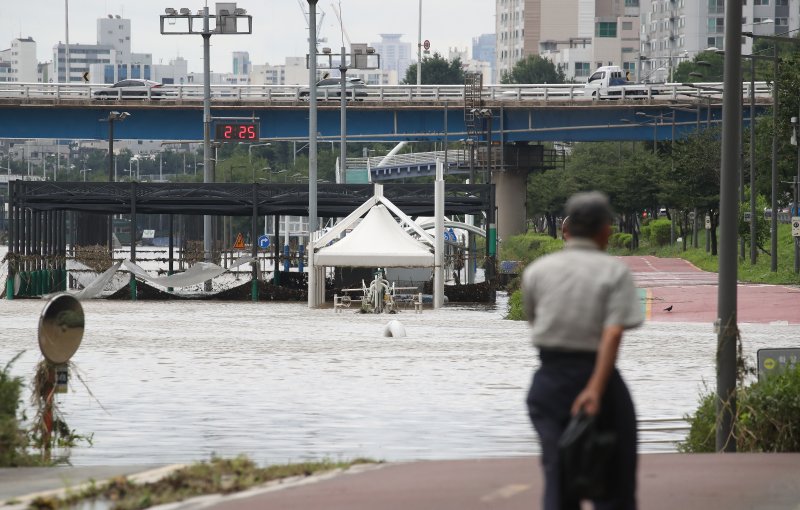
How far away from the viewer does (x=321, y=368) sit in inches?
961

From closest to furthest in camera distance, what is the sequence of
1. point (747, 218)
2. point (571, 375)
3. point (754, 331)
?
point (571, 375)
point (754, 331)
point (747, 218)

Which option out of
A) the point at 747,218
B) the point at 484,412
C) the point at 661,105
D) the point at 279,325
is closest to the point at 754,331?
the point at 279,325

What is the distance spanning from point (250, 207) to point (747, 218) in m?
22.0

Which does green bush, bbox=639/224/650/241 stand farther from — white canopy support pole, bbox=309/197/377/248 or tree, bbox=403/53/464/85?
tree, bbox=403/53/464/85

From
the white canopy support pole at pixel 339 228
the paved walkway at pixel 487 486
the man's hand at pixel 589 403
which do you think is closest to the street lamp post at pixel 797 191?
the white canopy support pole at pixel 339 228

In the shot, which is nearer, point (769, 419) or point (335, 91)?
point (769, 419)

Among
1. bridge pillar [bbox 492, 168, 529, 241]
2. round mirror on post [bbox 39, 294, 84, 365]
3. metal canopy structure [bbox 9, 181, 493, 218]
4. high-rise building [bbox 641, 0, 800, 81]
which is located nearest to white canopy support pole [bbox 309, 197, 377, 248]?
metal canopy structure [bbox 9, 181, 493, 218]

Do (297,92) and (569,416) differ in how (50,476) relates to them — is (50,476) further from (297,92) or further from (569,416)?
(297,92)

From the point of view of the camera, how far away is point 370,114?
291 ft

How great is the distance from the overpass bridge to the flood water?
4737 cm

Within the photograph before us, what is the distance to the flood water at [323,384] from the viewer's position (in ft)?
49.1

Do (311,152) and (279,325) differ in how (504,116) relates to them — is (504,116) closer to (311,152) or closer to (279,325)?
(311,152)

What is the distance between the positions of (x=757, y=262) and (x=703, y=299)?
18.9 metres

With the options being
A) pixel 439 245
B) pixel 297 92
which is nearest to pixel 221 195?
pixel 439 245
